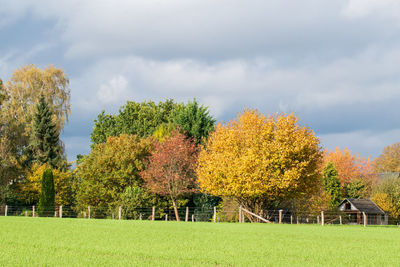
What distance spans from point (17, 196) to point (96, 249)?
40.3 metres

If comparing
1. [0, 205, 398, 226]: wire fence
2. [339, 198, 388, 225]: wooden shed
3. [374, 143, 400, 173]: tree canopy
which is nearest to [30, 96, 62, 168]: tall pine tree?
[0, 205, 398, 226]: wire fence

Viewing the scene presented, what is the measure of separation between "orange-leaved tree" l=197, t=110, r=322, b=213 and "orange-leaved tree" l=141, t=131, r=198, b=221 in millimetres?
5007

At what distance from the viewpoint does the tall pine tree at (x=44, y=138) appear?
50.9m

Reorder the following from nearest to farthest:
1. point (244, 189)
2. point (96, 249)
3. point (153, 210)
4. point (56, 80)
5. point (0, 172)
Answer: point (96, 249) < point (244, 189) < point (153, 210) < point (0, 172) < point (56, 80)

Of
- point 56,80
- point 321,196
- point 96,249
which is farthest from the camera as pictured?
point 56,80

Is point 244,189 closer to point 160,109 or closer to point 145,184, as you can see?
point 145,184

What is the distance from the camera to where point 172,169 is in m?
39.7

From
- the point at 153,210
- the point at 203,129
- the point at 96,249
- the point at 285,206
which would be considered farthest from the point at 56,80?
the point at 96,249

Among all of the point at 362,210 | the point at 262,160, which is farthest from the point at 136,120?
the point at 362,210

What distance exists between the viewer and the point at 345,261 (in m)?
8.22

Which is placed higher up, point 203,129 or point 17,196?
point 203,129

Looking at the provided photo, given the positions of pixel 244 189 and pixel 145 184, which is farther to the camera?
pixel 145 184

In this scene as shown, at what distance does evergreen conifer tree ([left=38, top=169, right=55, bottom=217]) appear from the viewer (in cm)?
3938

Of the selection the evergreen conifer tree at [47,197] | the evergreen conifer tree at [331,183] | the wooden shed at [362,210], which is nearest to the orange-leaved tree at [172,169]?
the evergreen conifer tree at [47,197]
